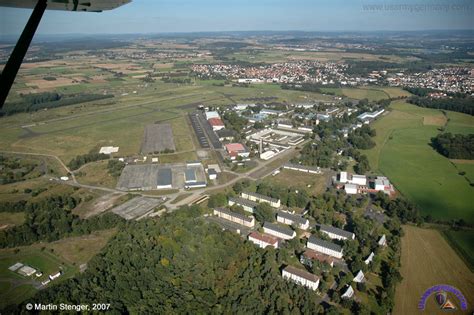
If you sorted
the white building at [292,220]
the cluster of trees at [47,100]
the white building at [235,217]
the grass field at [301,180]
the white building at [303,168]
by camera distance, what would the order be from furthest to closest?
the cluster of trees at [47,100] < the white building at [303,168] < the grass field at [301,180] < the white building at [235,217] < the white building at [292,220]

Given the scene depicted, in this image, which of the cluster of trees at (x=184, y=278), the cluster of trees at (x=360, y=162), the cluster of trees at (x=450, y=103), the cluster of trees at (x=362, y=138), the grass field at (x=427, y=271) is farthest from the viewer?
the cluster of trees at (x=450, y=103)

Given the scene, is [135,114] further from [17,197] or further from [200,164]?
[17,197]

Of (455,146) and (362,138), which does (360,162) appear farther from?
(455,146)

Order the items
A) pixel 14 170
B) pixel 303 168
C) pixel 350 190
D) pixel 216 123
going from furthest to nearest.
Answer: pixel 216 123, pixel 303 168, pixel 14 170, pixel 350 190

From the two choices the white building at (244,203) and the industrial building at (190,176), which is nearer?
the white building at (244,203)

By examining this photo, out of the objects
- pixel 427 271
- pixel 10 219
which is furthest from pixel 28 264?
pixel 427 271

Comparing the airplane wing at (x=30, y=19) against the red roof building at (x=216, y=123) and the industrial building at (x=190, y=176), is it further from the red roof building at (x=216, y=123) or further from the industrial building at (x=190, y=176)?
the red roof building at (x=216, y=123)

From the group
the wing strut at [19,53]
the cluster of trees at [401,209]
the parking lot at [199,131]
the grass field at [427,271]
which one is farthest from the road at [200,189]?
the wing strut at [19,53]
